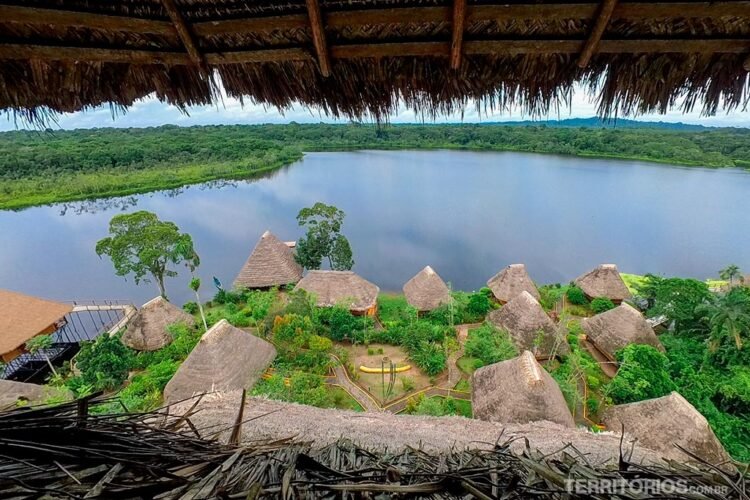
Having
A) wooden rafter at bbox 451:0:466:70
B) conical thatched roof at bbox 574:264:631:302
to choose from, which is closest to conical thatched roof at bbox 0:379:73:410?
wooden rafter at bbox 451:0:466:70

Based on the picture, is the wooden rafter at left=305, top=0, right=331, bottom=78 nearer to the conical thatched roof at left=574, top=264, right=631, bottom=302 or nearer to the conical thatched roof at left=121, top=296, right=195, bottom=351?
the conical thatched roof at left=121, top=296, right=195, bottom=351

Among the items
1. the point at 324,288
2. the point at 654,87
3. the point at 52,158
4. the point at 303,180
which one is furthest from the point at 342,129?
the point at 654,87

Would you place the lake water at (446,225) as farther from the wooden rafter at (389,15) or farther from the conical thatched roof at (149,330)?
the wooden rafter at (389,15)

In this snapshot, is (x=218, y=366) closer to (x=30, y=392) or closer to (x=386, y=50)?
(x=30, y=392)

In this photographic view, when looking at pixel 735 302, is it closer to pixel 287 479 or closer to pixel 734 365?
pixel 734 365

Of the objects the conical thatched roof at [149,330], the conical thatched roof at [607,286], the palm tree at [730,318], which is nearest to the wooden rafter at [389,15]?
the conical thatched roof at [149,330]

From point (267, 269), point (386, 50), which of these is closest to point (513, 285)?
point (267, 269)
